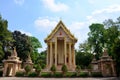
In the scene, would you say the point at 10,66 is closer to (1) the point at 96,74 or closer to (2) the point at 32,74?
(2) the point at 32,74

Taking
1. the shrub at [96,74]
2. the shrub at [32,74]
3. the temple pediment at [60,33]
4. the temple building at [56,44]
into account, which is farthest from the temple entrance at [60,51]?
the shrub at [96,74]

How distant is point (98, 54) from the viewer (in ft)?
159

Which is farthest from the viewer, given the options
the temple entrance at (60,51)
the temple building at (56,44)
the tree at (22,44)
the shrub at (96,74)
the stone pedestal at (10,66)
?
the tree at (22,44)

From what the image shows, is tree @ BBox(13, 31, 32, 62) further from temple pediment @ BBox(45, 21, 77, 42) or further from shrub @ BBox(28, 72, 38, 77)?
shrub @ BBox(28, 72, 38, 77)

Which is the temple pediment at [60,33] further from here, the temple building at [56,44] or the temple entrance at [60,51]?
the temple entrance at [60,51]

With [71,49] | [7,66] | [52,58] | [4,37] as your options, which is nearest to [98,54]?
[71,49]

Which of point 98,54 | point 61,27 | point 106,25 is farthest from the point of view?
point 98,54

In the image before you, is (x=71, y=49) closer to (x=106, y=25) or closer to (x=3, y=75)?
(x=106, y=25)

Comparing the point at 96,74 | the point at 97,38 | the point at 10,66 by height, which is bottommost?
the point at 96,74

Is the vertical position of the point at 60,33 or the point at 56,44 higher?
the point at 60,33

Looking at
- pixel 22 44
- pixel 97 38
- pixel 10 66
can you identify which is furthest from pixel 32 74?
pixel 97 38

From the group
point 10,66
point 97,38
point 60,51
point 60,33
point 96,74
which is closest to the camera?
point 96,74

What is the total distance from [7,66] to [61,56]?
1125cm

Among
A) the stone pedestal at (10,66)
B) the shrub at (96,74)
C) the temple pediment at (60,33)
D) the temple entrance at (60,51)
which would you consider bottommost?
the shrub at (96,74)
